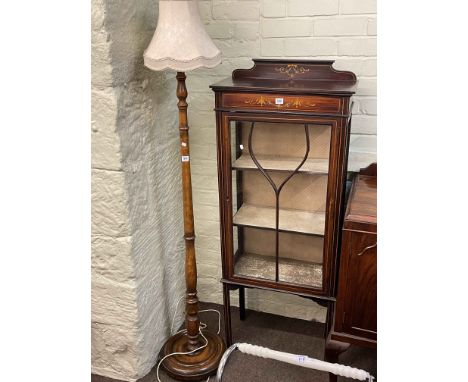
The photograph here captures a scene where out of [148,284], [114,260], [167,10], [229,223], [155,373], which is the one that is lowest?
[155,373]

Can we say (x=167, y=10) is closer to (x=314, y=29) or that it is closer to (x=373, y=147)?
(x=314, y=29)

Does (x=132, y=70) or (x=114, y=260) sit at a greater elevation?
(x=132, y=70)

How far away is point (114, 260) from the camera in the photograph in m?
1.92

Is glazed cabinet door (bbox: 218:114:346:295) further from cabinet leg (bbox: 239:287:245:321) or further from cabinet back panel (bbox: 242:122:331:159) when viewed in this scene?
cabinet leg (bbox: 239:287:245:321)

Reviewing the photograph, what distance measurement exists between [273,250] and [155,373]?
0.78m

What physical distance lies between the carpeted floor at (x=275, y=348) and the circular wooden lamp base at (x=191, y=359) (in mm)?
54

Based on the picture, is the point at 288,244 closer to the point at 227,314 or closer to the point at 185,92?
the point at 227,314

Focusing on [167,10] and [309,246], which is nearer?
[167,10]

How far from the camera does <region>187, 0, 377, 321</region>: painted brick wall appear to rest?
190 centimetres

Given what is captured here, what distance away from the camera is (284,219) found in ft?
6.47

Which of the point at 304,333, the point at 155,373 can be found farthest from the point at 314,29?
the point at 155,373

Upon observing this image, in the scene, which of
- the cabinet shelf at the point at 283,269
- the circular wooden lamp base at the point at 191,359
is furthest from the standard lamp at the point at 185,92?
the cabinet shelf at the point at 283,269

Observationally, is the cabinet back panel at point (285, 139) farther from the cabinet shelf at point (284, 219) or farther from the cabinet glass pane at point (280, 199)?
the cabinet shelf at point (284, 219)

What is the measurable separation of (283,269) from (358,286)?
0.44 meters
